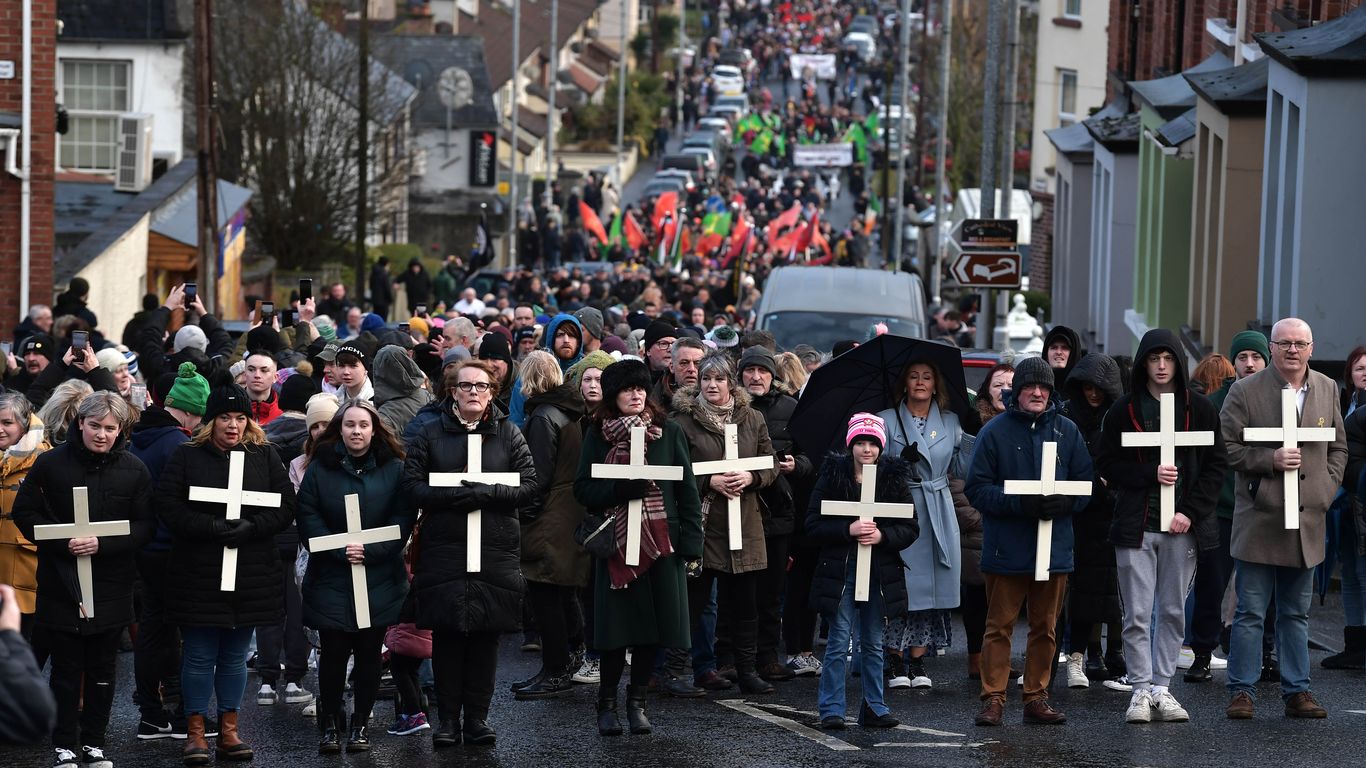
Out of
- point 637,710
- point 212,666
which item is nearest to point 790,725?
point 637,710

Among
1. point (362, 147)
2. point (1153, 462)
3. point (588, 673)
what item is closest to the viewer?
point (1153, 462)

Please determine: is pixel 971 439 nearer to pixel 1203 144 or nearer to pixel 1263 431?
pixel 1263 431

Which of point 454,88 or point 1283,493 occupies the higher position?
point 454,88

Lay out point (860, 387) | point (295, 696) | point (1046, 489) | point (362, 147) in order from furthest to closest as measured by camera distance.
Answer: point (362, 147)
point (295, 696)
point (860, 387)
point (1046, 489)

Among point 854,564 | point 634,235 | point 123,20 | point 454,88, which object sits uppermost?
point 454,88

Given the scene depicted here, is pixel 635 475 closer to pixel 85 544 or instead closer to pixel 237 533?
pixel 237 533

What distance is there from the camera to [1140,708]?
34.1ft

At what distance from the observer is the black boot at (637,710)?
10156 mm

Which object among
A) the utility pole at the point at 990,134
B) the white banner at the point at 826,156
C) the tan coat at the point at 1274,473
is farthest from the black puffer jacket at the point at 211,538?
the white banner at the point at 826,156

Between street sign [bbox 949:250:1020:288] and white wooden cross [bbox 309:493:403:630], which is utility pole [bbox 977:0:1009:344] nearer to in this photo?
street sign [bbox 949:250:1020:288]

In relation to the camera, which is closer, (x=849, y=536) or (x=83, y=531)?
(x=83, y=531)

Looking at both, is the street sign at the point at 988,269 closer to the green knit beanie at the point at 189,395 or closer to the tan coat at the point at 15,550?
the green knit beanie at the point at 189,395

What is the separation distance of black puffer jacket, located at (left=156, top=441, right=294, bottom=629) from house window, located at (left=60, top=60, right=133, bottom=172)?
2705cm

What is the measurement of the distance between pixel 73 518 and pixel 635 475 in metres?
2.34
